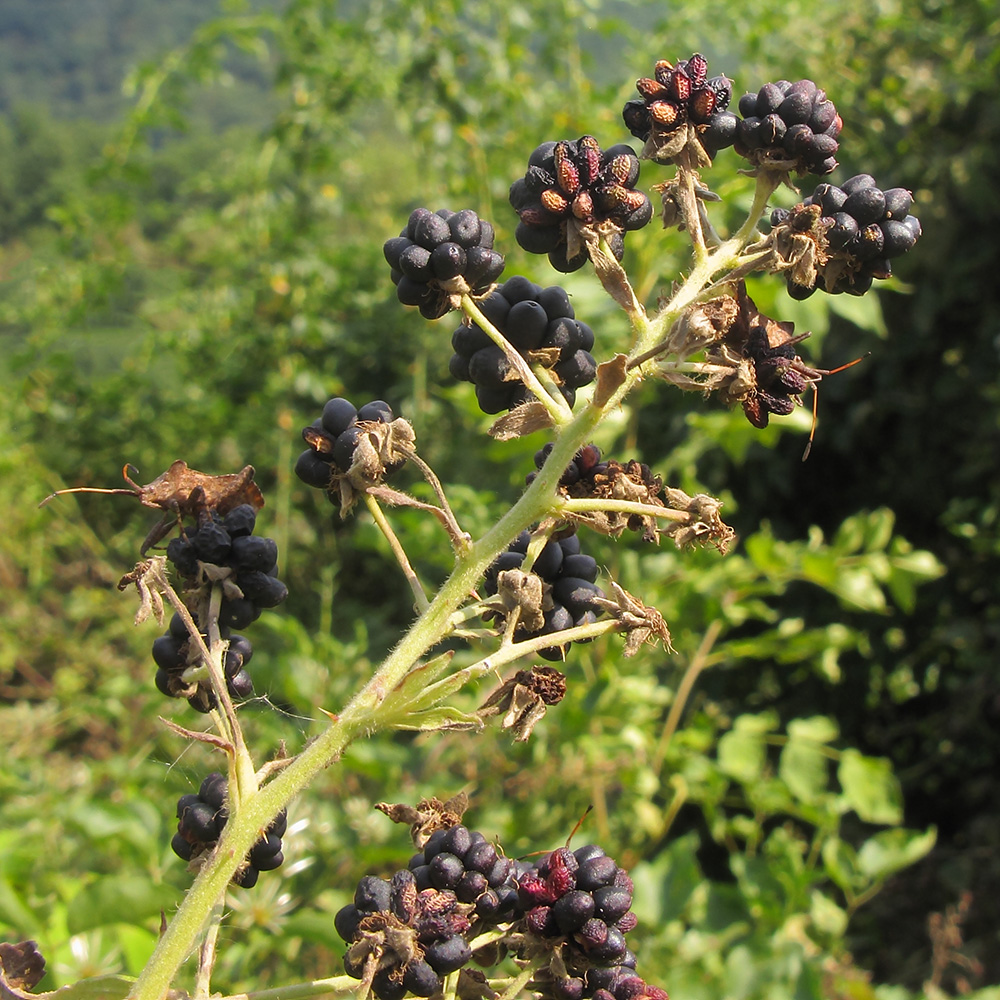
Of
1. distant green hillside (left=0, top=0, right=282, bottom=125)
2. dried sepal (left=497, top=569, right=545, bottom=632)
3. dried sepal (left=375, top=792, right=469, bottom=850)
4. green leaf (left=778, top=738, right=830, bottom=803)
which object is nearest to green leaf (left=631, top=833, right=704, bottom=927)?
green leaf (left=778, top=738, right=830, bottom=803)

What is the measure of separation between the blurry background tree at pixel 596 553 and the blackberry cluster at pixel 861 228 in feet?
2.40

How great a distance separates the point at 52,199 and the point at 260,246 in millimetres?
12999

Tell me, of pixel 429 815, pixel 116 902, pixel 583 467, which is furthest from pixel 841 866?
pixel 583 467

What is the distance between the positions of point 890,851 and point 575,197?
7.92ft

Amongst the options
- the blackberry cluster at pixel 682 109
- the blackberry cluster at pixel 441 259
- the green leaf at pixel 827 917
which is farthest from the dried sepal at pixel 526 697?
the green leaf at pixel 827 917

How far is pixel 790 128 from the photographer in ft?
3.06

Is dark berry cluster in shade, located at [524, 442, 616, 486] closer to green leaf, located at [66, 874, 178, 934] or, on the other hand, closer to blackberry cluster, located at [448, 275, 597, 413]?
blackberry cluster, located at [448, 275, 597, 413]

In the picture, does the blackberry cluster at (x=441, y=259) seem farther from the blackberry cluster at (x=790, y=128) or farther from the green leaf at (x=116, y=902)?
the green leaf at (x=116, y=902)

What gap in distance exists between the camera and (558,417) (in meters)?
0.88

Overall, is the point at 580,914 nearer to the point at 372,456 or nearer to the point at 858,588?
the point at 372,456

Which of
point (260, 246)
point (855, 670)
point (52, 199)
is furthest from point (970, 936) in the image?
point (52, 199)

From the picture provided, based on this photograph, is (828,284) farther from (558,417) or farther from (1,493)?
(1,493)

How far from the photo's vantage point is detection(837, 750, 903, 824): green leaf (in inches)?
103

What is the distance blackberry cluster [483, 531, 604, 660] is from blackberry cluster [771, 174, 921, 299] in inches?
13.6
